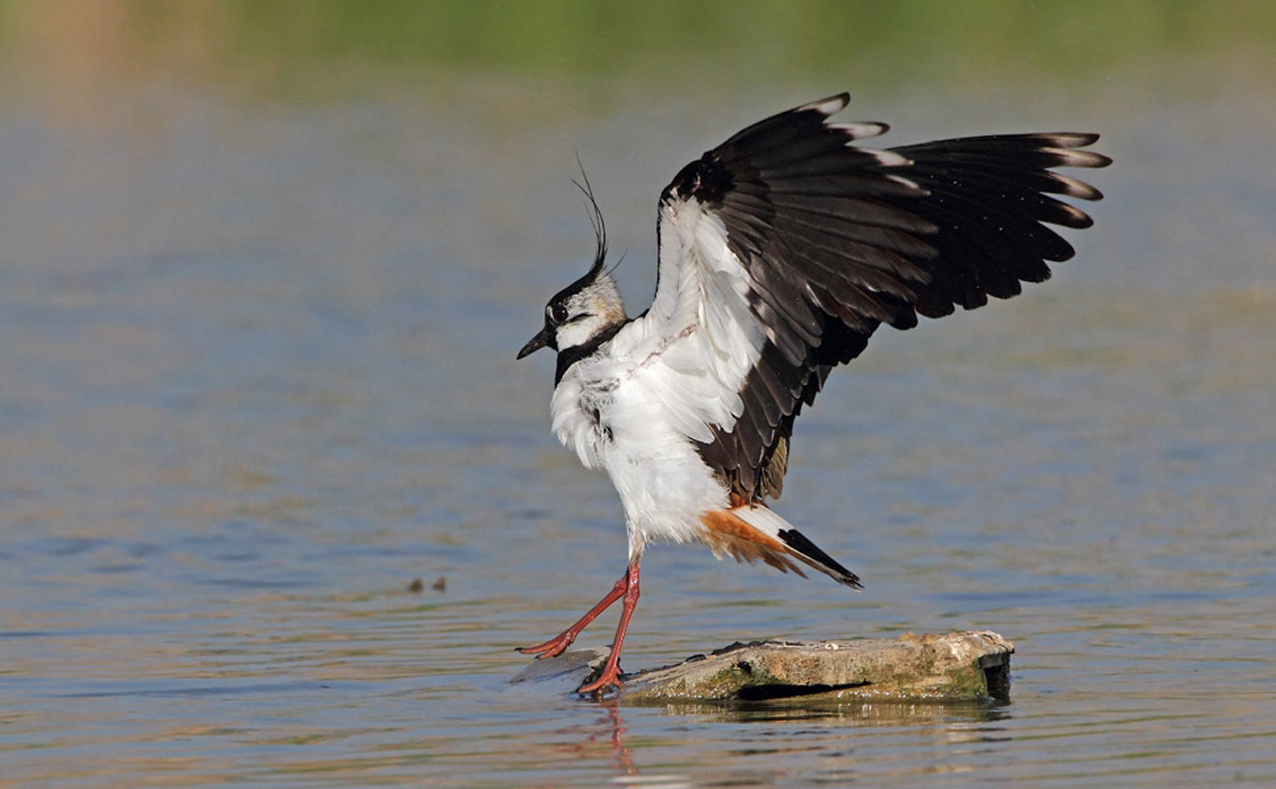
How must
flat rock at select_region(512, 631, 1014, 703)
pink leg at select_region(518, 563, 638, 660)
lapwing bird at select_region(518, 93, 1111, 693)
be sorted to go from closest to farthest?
lapwing bird at select_region(518, 93, 1111, 693)
flat rock at select_region(512, 631, 1014, 703)
pink leg at select_region(518, 563, 638, 660)

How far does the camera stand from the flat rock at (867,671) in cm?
745

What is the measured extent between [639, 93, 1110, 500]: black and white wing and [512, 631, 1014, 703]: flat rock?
0.72 metres

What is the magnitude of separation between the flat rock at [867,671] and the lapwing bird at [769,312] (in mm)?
314

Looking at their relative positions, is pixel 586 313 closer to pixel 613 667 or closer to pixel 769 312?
pixel 769 312

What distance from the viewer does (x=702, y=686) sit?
7504 mm

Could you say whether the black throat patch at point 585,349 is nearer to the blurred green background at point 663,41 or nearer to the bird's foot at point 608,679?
the bird's foot at point 608,679

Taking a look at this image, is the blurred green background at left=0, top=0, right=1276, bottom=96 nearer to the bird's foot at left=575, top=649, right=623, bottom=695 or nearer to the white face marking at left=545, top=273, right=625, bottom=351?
the white face marking at left=545, top=273, right=625, bottom=351

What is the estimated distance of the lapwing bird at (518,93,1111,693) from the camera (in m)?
7.11

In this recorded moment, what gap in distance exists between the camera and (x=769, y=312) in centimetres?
730

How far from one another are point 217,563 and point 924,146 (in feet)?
13.7

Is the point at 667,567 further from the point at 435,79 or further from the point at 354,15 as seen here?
the point at 354,15

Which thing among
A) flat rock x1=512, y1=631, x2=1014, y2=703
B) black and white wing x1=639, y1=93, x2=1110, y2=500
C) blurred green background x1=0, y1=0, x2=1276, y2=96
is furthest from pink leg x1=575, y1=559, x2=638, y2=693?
blurred green background x1=0, y1=0, x2=1276, y2=96

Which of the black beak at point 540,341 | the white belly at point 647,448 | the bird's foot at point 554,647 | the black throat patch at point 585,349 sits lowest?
the bird's foot at point 554,647

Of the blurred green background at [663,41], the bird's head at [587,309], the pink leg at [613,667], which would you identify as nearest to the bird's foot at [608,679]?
the pink leg at [613,667]
